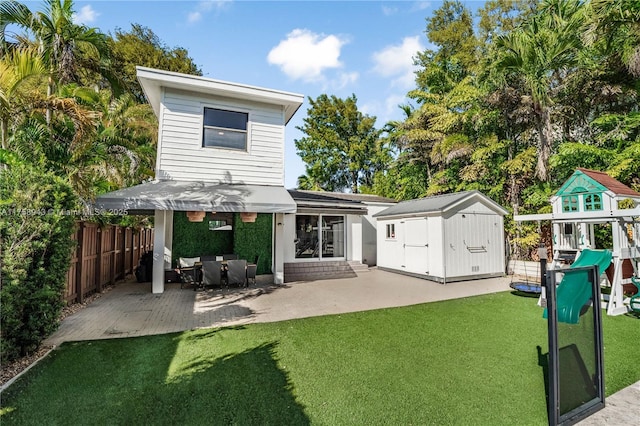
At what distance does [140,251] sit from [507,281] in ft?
63.3

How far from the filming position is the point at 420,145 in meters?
23.0

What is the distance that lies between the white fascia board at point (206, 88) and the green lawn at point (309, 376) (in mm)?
9393

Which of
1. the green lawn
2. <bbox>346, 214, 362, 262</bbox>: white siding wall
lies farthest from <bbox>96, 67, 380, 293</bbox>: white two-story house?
the green lawn

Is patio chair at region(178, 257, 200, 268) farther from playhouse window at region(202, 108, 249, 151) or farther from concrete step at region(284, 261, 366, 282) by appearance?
playhouse window at region(202, 108, 249, 151)

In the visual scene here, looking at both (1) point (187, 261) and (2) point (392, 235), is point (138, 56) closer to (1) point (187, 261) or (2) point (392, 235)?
(1) point (187, 261)

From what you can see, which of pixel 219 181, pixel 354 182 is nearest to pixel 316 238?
pixel 219 181

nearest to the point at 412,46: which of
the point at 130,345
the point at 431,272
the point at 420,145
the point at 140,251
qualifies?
the point at 420,145

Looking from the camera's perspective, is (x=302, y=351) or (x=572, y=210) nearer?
(x=302, y=351)

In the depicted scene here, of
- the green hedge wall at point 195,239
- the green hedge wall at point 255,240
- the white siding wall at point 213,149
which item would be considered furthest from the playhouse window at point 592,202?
the green hedge wall at point 195,239

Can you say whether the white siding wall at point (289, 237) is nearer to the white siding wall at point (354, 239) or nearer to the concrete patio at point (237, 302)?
the concrete patio at point (237, 302)

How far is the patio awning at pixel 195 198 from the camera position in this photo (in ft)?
29.8

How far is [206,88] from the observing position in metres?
11.5

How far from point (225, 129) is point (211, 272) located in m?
5.97

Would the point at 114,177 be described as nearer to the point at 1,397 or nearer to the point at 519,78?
the point at 1,397
